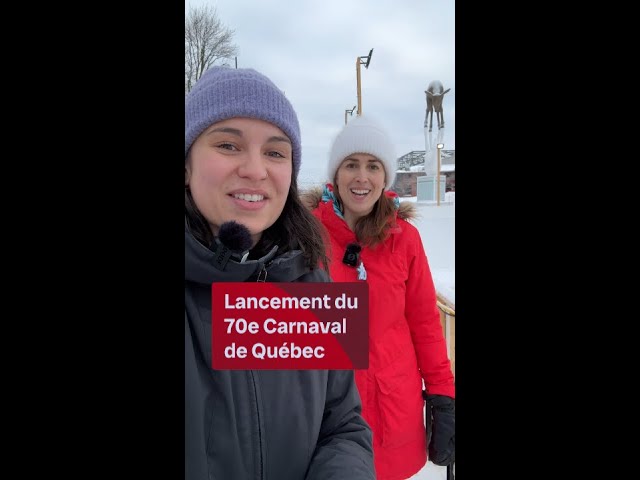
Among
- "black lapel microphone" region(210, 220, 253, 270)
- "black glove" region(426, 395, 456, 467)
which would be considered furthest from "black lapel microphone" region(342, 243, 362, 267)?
"black glove" region(426, 395, 456, 467)

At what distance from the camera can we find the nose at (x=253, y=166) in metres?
0.62

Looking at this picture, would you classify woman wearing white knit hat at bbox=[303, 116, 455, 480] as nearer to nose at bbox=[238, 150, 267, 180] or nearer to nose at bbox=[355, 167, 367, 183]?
nose at bbox=[355, 167, 367, 183]

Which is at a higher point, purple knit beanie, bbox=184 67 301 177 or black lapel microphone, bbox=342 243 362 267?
purple knit beanie, bbox=184 67 301 177

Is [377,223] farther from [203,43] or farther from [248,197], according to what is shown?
[203,43]

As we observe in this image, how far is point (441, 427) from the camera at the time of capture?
0.89m

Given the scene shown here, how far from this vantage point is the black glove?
2.90ft

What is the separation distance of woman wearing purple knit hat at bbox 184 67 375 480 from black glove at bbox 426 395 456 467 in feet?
0.96

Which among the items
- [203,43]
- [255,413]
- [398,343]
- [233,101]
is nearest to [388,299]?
[398,343]

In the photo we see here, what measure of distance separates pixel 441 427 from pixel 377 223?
0.50m

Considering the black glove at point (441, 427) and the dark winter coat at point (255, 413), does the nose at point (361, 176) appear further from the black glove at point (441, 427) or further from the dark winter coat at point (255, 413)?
the black glove at point (441, 427)

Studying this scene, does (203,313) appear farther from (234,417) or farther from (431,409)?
(431,409)

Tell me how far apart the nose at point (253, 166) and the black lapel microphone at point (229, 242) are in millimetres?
82

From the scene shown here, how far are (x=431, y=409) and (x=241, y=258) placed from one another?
62 cm
